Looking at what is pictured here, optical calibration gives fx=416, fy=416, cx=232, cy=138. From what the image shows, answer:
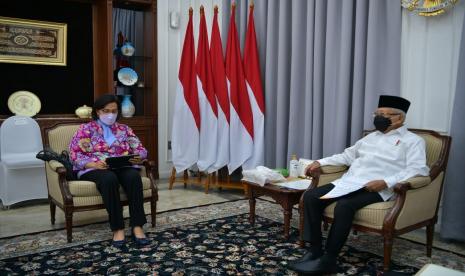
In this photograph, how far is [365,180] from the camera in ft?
8.61

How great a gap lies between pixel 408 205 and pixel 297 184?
0.87 meters

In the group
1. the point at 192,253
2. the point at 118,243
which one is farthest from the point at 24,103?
the point at 192,253

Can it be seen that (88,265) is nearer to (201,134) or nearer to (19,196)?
(19,196)

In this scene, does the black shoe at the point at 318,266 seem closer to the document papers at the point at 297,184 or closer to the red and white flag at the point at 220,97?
the document papers at the point at 297,184

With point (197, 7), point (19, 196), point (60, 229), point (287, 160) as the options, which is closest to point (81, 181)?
point (60, 229)

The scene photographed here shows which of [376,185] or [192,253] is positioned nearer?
[376,185]

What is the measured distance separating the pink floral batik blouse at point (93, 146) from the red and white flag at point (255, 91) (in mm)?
1351

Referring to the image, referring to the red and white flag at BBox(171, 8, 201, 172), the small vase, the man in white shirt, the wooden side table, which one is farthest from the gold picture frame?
the man in white shirt

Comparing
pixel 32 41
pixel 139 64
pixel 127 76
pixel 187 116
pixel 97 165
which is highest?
pixel 32 41

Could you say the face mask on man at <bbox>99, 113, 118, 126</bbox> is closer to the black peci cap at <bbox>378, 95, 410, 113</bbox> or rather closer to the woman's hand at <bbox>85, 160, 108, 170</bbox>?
the woman's hand at <bbox>85, 160, 108, 170</bbox>

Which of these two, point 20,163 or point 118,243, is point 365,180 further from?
point 20,163

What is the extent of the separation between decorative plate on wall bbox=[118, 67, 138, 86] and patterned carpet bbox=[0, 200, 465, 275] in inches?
83.6

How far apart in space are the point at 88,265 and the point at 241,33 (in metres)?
2.88

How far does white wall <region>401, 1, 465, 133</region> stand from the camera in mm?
2955
